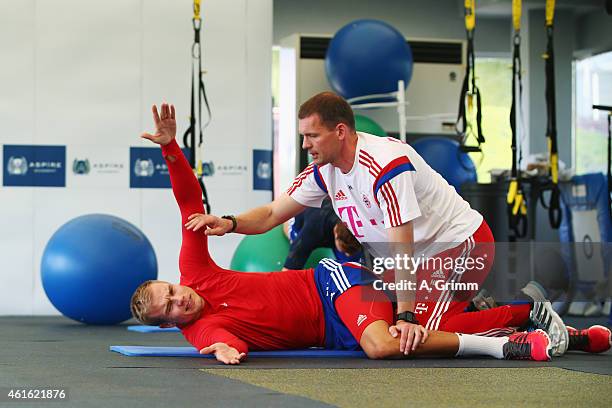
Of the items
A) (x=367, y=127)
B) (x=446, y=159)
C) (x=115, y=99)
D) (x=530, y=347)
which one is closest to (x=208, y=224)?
(x=530, y=347)

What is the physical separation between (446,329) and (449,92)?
18.8 feet

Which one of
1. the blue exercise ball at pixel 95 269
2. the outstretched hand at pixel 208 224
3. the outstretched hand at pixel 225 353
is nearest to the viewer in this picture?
the outstretched hand at pixel 225 353

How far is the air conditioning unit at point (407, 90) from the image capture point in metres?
9.22

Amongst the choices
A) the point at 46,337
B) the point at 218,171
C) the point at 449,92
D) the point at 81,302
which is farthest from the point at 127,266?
the point at 449,92

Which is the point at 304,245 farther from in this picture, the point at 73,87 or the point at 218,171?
the point at 73,87

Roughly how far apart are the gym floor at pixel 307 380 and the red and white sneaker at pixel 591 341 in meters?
0.06

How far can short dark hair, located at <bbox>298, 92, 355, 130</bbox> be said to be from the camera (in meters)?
4.05

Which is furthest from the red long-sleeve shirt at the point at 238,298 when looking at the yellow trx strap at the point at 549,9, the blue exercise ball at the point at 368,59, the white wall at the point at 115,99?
the blue exercise ball at the point at 368,59

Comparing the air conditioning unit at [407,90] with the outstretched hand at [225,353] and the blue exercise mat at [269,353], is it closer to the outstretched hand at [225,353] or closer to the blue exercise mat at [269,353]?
the blue exercise mat at [269,353]

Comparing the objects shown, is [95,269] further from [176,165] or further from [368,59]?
[368,59]

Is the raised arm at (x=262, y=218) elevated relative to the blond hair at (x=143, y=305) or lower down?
elevated

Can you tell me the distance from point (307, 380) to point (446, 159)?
552cm

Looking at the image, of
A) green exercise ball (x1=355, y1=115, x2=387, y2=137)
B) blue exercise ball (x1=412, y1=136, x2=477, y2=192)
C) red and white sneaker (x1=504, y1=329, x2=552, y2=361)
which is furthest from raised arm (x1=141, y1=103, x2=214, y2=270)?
blue exercise ball (x1=412, y1=136, x2=477, y2=192)

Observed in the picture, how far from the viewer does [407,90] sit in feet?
31.3
